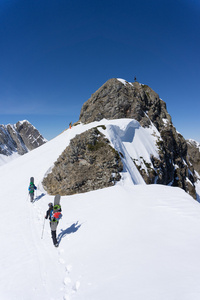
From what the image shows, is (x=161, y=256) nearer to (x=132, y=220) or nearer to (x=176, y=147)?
(x=132, y=220)

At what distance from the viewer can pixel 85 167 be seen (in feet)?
60.2

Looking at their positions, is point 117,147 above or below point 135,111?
below

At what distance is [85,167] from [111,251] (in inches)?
488

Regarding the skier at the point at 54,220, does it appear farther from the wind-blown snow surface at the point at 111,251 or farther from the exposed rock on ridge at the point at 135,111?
the exposed rock on ridge at the point at 135,111

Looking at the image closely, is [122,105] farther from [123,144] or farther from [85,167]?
[85,167]

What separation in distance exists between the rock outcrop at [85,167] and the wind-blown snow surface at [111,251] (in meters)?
4.02

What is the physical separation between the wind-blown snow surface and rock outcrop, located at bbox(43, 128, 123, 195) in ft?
13.2

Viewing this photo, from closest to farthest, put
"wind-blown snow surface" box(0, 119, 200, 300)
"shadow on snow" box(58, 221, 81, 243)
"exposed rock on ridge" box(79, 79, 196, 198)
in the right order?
"wind-blown snow surface" box(0, 119, 200, 300)
"shadow on snow" box(58, 221, 81, 243)
"exposed rock on ridge" box(79, 79, 196, 198)

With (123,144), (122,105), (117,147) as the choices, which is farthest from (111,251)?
(122,105)

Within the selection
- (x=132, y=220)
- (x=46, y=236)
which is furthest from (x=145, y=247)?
(x=46, y=236)

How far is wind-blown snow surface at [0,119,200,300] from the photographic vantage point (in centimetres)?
447

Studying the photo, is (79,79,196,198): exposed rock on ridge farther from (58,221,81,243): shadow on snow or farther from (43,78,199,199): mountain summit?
(58,221,81,243): shadow on snow

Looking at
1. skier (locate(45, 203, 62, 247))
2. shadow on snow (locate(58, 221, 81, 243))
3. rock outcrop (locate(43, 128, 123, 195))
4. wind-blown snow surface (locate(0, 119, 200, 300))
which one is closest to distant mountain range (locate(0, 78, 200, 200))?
rock outcrop (locate(43, 128, 123, 195))

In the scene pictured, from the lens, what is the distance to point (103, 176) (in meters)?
16.8
